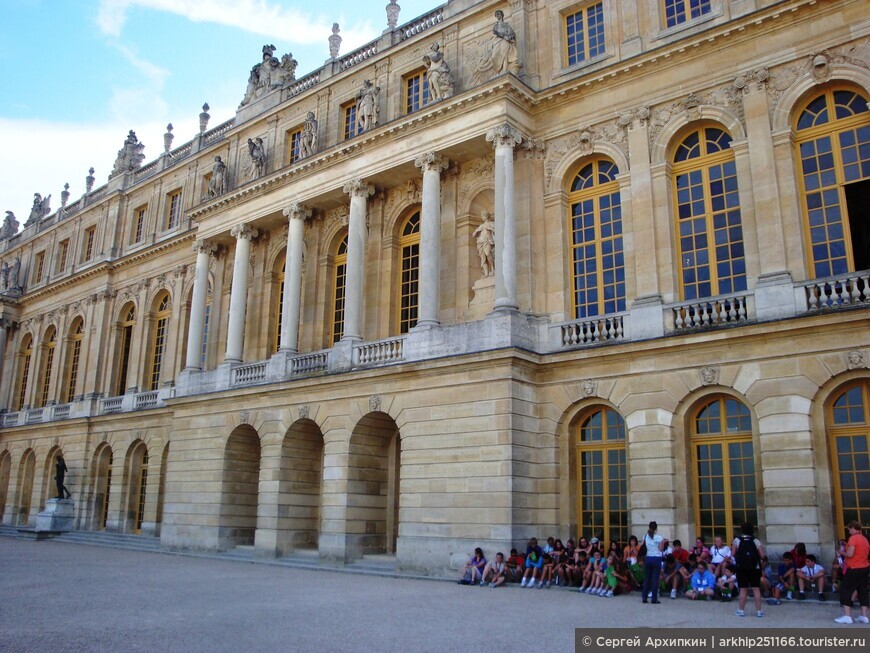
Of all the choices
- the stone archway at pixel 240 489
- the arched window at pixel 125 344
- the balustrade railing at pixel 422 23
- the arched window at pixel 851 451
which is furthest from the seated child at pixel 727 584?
the arched window at pixel 125 344

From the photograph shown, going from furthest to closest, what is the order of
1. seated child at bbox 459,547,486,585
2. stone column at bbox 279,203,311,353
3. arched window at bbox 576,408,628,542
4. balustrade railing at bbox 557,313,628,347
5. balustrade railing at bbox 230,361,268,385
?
balustrade railing at bbox 230,361,268,385 < stone column at bbox 279,203,311,353 < balustrade railing at bbox 557,313,628,347 < arched window at bbox 576,408,628,542 < seated child at bbox 459,547,486,585

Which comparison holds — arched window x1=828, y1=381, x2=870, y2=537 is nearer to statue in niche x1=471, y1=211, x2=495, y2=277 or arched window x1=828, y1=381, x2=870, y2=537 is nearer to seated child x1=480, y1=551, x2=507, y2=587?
seated child x1=480, y1=551, x2=507, y2=587

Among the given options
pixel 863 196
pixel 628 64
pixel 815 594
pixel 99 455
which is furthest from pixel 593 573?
pixel 99 455

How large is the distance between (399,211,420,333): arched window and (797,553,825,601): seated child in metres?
14.0

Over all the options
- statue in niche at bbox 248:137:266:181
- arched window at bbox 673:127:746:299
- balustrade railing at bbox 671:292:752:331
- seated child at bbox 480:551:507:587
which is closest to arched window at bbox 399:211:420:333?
statue in niche at bbox 248:137:266:181

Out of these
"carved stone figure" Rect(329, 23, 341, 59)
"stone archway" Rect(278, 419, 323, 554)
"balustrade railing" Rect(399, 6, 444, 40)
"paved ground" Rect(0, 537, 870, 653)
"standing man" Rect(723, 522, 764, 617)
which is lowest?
"paved ground" Rect(0, 537, 870, 653)

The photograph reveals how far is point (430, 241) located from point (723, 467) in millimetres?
10323

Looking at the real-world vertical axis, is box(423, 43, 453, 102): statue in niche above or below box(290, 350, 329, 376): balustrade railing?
above

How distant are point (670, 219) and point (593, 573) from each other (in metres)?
9.28

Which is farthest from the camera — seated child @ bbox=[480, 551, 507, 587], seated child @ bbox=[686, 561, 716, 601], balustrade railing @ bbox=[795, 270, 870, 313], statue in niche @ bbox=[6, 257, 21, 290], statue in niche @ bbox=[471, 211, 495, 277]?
statue in niche @ bbox=[6, 257, 21, 290]

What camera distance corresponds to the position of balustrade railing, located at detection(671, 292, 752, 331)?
59.8 ft

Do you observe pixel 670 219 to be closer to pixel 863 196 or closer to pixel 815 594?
pixel 863 196

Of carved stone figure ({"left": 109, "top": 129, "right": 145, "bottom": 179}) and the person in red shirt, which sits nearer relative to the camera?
the person in red shirt

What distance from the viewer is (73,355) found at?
4303 centimetres
